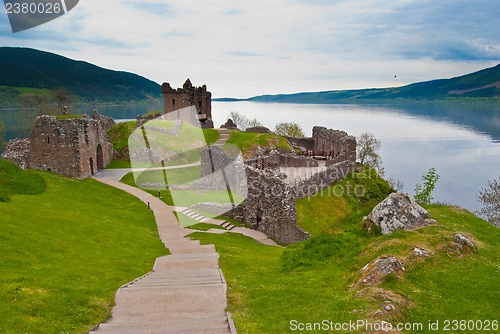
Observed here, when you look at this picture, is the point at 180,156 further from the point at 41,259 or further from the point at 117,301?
the point at 117,301

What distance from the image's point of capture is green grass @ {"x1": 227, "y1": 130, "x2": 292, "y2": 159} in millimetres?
62812

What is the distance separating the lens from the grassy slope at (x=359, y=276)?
1214 cm

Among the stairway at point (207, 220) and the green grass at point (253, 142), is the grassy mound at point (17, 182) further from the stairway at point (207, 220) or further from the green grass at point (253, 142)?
the green grass at point (253, 142)

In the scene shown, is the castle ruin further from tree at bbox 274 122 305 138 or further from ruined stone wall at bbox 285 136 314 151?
tree at bbox 274 122 305 138

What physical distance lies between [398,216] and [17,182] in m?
29.1

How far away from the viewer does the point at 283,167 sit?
51.9m

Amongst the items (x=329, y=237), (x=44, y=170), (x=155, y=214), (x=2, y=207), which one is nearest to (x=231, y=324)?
(x=329, y=237)

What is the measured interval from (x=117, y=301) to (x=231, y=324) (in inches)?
198

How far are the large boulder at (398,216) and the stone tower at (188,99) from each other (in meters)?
69.9

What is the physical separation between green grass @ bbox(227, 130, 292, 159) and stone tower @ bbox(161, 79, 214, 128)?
21416mm

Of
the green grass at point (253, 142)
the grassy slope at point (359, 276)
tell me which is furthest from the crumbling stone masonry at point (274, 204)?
the green grass at point (253, 142)

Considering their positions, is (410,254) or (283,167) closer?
(410,254)

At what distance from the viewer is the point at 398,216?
19.1 metres

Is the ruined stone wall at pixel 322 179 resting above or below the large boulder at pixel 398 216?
below
